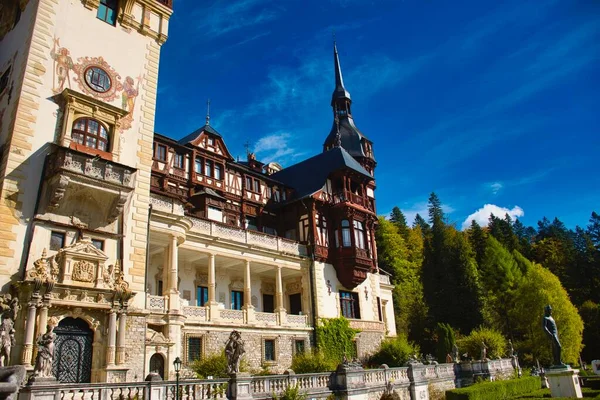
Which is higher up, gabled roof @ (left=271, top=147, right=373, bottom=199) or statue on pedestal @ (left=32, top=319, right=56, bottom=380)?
gabled roof @ (left=271, top=147, right=373, bottom=199)

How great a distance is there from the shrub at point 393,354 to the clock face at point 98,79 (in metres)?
24.7

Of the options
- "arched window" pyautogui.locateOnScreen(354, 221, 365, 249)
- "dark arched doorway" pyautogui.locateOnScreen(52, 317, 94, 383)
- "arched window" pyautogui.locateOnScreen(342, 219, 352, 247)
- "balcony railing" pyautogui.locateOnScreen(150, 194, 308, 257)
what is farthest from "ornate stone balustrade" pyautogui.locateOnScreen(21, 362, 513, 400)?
"balcony railing" pyautogui.locateOnScreen(150, 194, 308, 257)

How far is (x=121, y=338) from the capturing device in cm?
1853

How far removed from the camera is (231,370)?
16.0 metres

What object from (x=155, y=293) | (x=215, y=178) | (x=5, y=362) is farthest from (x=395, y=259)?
(x=5, y=362)

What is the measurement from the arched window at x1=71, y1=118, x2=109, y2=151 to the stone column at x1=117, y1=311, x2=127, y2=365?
7.54 m

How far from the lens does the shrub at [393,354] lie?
32.0m

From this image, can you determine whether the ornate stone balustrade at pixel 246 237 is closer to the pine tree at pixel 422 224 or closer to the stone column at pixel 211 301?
the stone column at pixel 211 301

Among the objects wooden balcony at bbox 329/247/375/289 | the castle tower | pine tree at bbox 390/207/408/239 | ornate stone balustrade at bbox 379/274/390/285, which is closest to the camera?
the castle tower

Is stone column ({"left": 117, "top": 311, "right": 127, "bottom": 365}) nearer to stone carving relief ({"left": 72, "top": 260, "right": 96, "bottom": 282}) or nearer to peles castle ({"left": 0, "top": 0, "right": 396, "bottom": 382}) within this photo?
peles castle ({"left": 0, "top": 0, "right": 396, "bottom": 382})

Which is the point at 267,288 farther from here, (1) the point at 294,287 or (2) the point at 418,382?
(2) the point at 418,382

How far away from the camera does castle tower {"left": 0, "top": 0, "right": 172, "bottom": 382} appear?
1738 cm

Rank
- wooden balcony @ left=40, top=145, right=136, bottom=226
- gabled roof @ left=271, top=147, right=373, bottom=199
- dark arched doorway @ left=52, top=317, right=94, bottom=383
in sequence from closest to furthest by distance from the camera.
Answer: dark arched doorway @ left=52, top=317, right=94, bottom=383
wooden balcony @ left=40, top=145, right=136, bottom=226
gabled roof @ left=271, top=147, right=373, bottom=199

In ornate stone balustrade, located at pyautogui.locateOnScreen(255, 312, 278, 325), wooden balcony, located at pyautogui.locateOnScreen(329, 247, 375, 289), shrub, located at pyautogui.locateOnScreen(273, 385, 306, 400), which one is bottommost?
shrub, located at pyautogui.locateOnScreen(273, 385, 306, 400)
